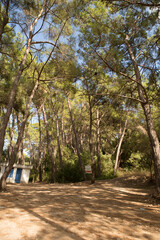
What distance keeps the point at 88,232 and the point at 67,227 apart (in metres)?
0.39

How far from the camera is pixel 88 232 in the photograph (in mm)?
2701

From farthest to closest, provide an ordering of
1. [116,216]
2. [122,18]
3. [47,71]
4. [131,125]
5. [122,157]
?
[122,157] < [131,125] < [47,71] < [122,18] < [116,216]

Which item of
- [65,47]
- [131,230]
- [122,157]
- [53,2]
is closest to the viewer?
[131,230]

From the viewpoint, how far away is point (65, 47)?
30.6 feet

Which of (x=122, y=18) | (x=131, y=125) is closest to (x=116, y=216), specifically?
(x=122, y=18)

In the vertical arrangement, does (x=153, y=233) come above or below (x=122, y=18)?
below

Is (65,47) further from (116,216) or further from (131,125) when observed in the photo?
(131,125)

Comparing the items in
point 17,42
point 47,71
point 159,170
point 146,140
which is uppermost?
point 17,42

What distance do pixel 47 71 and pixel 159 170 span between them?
906 centimetres

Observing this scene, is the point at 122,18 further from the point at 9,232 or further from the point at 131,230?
the point at 9,232

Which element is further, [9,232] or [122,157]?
[122,157]

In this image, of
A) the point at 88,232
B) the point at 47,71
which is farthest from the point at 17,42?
the point at 88,232

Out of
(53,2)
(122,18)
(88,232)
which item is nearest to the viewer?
(88,232)

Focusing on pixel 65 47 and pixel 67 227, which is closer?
pixel 67 227
